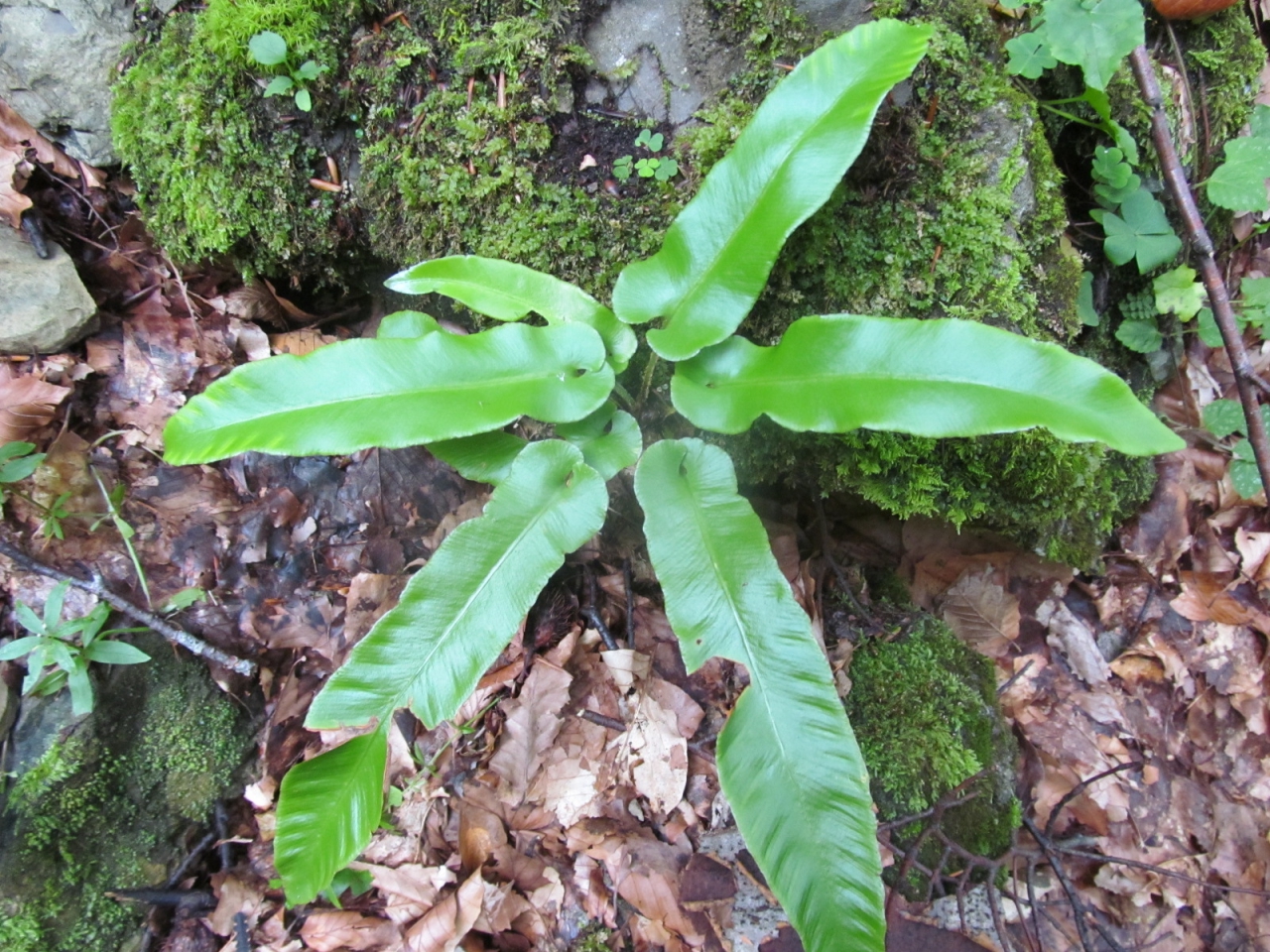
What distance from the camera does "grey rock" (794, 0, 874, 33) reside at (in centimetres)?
171

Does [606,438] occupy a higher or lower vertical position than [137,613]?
higher

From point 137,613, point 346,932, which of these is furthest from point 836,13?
point 346,932

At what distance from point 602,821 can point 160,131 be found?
243 cm

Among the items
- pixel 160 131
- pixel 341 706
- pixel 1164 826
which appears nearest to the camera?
pixel 341 706

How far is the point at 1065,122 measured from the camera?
1.92m

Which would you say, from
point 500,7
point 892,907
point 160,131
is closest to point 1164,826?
point 892,907

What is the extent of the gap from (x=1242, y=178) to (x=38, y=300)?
3.51 m

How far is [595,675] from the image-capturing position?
7.05ft

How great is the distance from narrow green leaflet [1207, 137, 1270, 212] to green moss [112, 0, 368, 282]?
8.16 feet

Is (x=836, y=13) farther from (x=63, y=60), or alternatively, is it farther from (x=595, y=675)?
(x=63, y=60)

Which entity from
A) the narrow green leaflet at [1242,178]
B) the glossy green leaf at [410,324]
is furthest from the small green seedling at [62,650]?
the narrow green leaflet at [1242,178]

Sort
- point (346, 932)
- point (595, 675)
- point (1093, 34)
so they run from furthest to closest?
point (595, 675), point (346, 932), point (1093, 34)

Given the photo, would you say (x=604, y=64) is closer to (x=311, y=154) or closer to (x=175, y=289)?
(x=311, y=154)

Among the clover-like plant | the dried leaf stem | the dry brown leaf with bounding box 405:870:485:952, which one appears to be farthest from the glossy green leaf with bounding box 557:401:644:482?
the dried leaf stem
